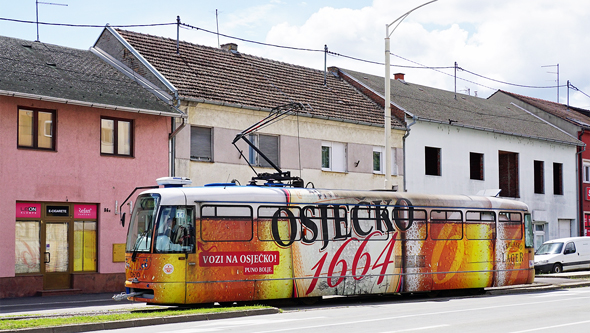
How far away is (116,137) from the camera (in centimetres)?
2405

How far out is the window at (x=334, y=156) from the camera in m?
29.9

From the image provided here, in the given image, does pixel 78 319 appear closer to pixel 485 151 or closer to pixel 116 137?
pixel 116 137

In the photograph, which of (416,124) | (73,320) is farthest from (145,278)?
(416,124)

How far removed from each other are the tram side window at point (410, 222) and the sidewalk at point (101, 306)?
3756mm

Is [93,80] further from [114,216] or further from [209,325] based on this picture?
[209,325]

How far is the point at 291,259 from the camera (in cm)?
1820

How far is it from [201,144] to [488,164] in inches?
659

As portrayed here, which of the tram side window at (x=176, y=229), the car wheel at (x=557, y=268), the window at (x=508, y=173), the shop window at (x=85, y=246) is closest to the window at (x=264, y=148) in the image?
the shop window at (x=85, y=246)

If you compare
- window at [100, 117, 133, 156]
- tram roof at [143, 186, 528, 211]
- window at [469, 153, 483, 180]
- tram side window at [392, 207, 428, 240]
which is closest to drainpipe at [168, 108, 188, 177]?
window at [100, 117, 133, 156]

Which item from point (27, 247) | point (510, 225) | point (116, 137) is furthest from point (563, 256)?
point (27, 247)

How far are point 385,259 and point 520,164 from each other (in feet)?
69.2

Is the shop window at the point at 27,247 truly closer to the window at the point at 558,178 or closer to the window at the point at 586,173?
the window at the point at 558,178

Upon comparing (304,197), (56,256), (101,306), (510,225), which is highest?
(304,197)

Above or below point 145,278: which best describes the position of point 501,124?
above
